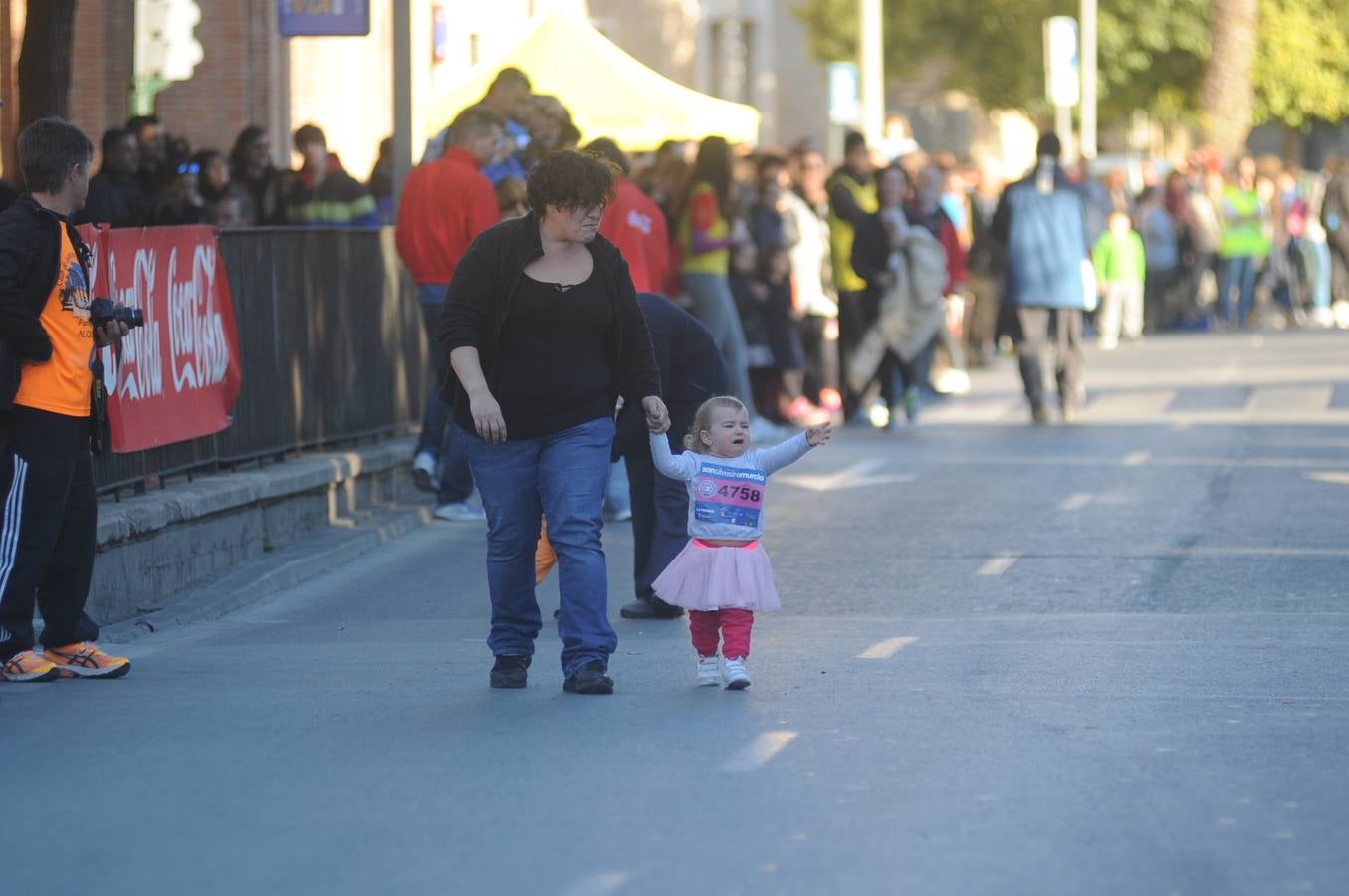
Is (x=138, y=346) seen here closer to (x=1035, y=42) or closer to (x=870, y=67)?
(x=870, y=67)

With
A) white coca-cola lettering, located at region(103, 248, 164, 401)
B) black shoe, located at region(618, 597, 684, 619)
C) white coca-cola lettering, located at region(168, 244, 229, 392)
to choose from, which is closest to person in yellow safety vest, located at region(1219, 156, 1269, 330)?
white coca-cola lettering, located at region(168, 244, 229, 392)

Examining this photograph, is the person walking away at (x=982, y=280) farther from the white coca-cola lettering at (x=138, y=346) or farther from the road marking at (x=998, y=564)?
the white coca-cola lettering at (x=138, y=346)

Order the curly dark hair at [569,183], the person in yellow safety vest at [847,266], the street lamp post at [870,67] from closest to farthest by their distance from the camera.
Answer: the curly dark hair at [569,183], the person in yellow safety vest at [847,266], the street lamp post at [870,67]

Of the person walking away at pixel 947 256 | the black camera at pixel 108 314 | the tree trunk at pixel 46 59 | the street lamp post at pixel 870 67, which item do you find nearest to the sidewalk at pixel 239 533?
the black camera at pixel 108 314

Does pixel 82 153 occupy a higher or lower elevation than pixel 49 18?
lower

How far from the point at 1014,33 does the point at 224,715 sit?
1832 inches

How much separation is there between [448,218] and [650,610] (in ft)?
13.0

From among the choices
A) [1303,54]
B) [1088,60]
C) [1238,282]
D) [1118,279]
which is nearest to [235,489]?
[1118,279]

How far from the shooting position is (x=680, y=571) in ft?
27.9

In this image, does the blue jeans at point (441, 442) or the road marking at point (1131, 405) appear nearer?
the blue jeans at point (441, 442)

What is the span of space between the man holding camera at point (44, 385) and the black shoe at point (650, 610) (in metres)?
2.38

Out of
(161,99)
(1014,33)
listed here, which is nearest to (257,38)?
(161,99)

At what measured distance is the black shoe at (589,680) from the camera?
8398 mm

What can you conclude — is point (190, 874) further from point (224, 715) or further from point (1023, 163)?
point (1023, 163)
